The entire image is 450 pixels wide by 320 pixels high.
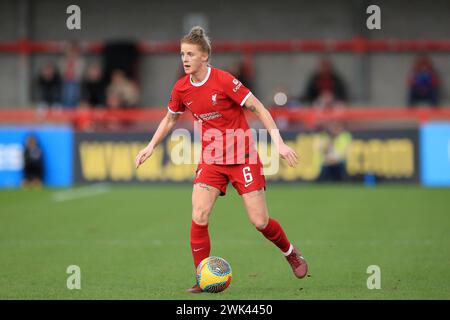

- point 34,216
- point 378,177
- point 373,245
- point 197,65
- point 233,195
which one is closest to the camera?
point 197,65

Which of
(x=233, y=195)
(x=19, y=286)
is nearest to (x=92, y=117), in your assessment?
(x=233, y=195)

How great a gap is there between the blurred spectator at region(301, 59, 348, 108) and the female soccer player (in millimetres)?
16565

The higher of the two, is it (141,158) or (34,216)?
(141,158)

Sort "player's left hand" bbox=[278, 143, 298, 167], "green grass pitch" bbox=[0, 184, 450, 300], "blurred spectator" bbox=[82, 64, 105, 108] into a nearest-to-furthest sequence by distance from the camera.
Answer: "player's left hand" bbox=[278, 143, 298, 167], "green grass pitch" bbox=[0, 184, 450, 300], "blurred spectator" bbox=[82, 64, 105, 108]

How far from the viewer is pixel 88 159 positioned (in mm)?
20859

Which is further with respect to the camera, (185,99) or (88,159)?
(88,159)

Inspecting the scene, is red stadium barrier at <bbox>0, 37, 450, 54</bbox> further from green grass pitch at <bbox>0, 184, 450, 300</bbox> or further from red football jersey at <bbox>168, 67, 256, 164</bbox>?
red football jersey at <bbox>168, 67, 256, 164</bbox>

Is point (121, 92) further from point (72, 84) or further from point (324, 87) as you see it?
point (324, 87)

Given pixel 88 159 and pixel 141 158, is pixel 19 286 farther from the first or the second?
pixel 88 159

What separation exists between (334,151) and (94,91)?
25.1 feet

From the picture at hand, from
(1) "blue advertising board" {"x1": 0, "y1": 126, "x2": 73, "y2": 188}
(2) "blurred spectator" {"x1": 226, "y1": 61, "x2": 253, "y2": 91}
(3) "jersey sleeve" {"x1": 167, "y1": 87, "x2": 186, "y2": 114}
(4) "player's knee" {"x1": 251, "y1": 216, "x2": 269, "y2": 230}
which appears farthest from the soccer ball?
(2) "blurred spectator" {"x1": 226, "y1": 61, "x2": 253, "y2": 91}

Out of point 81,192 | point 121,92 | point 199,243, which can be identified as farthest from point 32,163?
point 199,243

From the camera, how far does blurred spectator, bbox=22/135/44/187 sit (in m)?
20.5

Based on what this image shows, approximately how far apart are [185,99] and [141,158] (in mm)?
639
